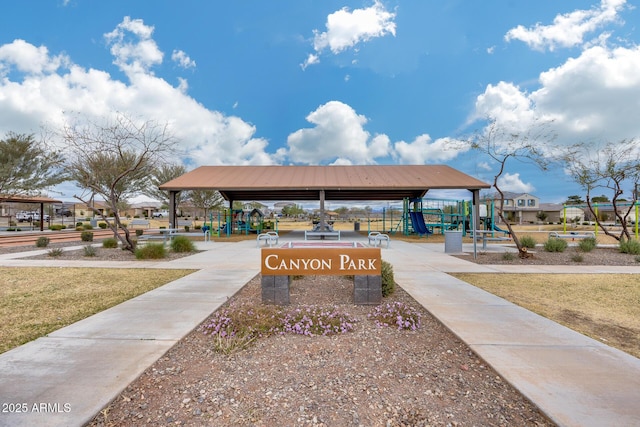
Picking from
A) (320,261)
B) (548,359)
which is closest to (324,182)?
(320,261)

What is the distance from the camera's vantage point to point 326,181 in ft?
67.1

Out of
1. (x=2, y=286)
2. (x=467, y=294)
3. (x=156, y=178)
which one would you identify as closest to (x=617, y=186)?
(x=467, y=294)

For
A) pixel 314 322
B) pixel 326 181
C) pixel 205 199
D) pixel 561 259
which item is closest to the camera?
pixel 314 322

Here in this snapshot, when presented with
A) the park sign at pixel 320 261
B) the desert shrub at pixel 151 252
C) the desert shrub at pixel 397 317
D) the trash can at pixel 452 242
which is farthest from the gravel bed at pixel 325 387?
the trash can at pixel 452 242

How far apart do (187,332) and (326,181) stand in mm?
17099

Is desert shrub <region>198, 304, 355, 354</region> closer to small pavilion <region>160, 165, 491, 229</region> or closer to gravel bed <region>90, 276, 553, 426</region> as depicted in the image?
gravel bed <region>90, 276, 553, 426</region>

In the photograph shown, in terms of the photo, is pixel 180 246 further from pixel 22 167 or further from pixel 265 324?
pixel 22 167

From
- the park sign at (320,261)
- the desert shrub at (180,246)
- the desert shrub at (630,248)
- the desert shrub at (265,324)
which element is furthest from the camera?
the desert shrub at (180,246)

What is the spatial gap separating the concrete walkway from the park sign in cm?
113

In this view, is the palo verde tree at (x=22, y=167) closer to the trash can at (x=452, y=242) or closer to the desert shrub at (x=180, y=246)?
the desert shrub at (x=180, y=246)

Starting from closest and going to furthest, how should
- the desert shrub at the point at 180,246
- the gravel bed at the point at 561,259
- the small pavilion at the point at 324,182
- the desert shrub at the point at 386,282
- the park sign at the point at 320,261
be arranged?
the park sign at the point at 320,261 → the desert shrub at the point at 386,282 → the gravel bed at the point at 561,259 → the desert shrub at the point at 180,246 → the small pavilion at the point at 324,182

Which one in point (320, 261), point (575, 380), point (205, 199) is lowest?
point (575, 380)

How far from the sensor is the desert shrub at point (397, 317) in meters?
4.14

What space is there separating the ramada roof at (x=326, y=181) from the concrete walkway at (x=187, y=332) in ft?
45.9
